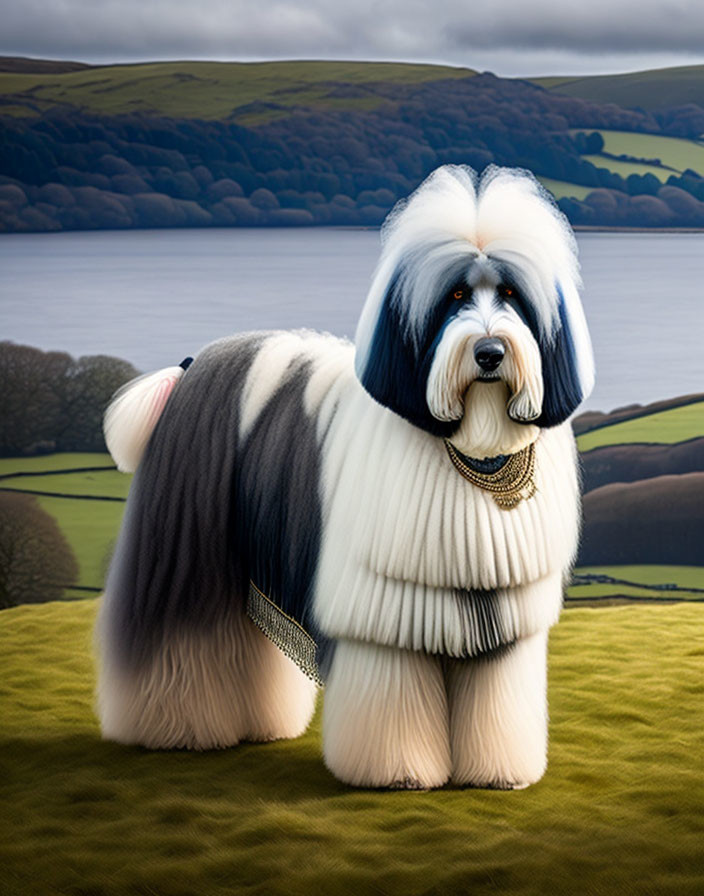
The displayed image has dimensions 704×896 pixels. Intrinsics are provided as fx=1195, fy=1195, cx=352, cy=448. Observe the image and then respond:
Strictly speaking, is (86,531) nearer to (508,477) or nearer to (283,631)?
(283,631)

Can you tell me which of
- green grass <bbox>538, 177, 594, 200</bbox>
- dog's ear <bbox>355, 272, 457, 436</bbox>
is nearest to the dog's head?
dog's ear <bbox>355, 272, 457, 436</bbox>

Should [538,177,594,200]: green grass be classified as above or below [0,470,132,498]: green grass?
above

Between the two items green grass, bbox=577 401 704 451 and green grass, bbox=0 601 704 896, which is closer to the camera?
green grass, bbox=0 601 704 896

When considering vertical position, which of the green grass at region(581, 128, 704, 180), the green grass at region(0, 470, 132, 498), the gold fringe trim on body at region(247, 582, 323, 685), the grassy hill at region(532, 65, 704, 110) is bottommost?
the gold fringe trim on body at region(247, 582, 323, 685)

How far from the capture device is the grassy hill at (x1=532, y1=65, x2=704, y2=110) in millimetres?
6648

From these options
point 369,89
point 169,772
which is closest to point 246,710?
point 169,772

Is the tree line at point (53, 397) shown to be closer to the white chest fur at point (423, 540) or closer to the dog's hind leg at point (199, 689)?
the dog's hind leg at point (199, 689)

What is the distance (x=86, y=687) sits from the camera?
387 cm

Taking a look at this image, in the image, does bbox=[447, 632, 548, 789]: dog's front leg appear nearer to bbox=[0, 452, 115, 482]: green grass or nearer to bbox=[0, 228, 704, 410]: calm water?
bbox=[0, 228, 704, 410]: calm water

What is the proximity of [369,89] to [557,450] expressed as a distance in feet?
14.2

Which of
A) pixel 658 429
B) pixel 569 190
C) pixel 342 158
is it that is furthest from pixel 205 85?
pixel 658 429

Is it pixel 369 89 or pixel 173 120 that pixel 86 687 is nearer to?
pixel 173 120

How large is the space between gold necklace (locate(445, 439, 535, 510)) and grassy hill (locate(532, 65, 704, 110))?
4.56 m

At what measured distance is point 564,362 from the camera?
8.27 ft
